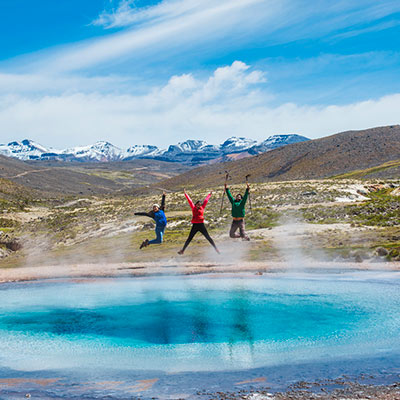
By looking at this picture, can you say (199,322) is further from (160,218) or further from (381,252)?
(381,252)

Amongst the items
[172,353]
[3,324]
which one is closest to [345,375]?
[172,353]

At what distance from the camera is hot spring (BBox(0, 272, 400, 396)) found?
15258mm

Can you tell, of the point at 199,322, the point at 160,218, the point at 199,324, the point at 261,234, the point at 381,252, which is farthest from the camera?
the point at 261,234

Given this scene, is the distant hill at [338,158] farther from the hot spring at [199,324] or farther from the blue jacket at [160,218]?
the blue jacket at [160,218]

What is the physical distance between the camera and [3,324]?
21328 mm

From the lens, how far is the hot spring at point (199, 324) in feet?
50.1

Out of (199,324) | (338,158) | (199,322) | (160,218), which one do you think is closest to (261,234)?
(160,218)

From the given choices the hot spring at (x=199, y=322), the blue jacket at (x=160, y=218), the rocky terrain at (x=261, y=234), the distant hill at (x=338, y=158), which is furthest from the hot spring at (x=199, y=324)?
the distant hill at (x=338, y=158)

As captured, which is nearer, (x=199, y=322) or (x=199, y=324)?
(x=199, y=324)

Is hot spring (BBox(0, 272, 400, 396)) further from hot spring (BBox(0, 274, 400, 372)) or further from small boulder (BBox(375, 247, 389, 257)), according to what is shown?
small boulder (BBox(375, 247, 389, 257))

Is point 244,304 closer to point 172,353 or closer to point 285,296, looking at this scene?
point 285,296

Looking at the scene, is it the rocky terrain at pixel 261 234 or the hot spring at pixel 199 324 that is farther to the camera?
the rocky terrain at pixel 261 234

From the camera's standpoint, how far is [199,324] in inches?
784

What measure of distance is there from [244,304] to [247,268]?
946 cm
